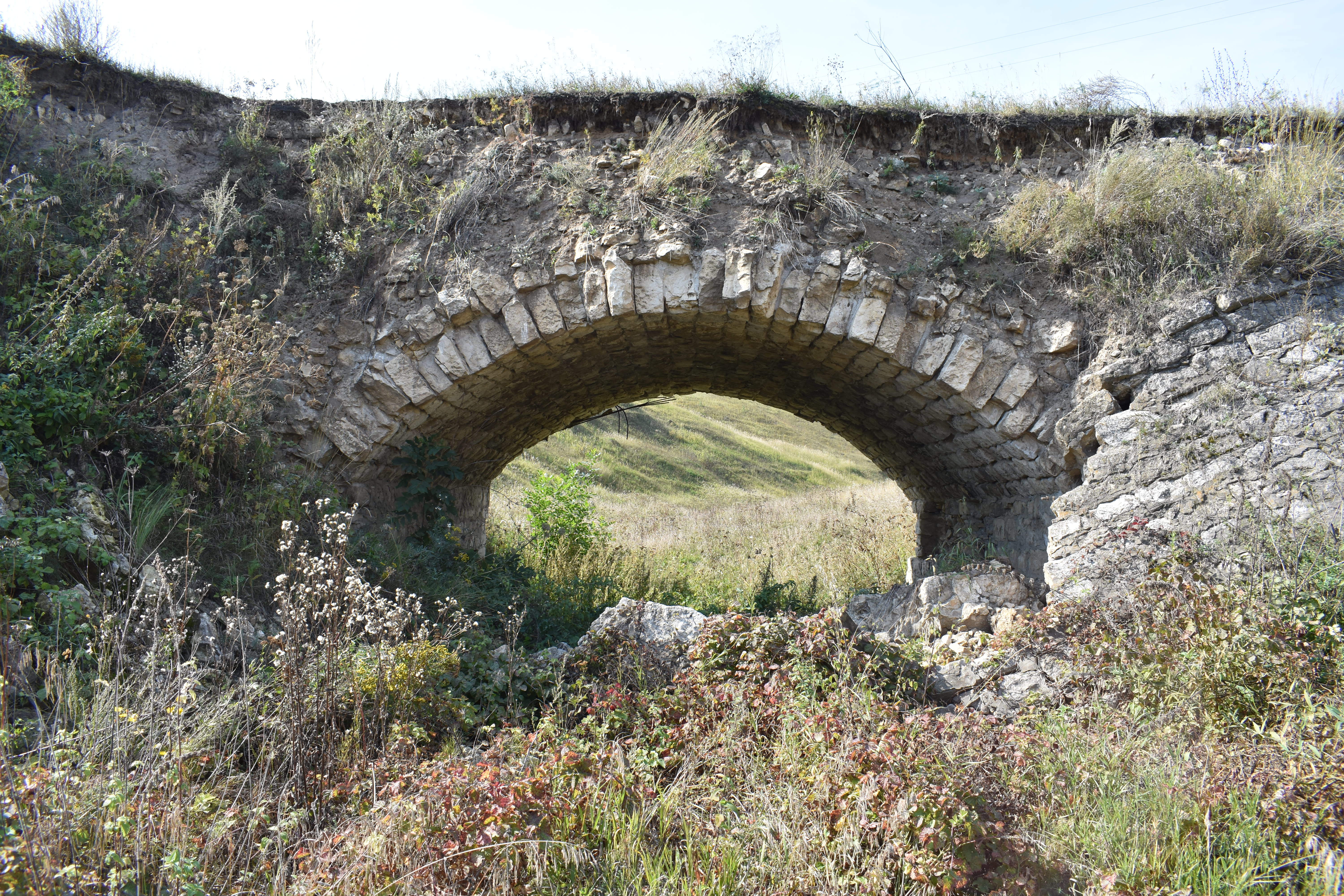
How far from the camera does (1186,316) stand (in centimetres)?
493

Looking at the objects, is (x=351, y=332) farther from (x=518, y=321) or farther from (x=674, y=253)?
(x=674, y=253)

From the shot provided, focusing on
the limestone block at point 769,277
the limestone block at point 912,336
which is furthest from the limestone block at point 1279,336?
the limestone block at point 769,277

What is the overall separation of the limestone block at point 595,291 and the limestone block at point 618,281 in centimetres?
3

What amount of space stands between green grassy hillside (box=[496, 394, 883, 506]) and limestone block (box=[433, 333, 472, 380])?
10.5 metres

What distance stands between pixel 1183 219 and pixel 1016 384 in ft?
5.34

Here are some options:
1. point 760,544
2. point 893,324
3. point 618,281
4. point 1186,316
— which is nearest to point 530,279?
point 618,281

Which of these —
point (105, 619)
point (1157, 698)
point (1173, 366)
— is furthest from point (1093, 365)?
point (105, 619)

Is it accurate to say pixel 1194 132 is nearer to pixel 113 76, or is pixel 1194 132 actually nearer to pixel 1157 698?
pixel 1157 698

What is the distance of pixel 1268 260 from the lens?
195 inches

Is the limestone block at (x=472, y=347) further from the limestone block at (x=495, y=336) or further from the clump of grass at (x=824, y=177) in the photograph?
the clump of grass at (x=824, y=177)

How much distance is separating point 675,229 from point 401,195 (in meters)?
2.30

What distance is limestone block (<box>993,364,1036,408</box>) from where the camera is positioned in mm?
5250

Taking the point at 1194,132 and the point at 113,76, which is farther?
the point at 113,76

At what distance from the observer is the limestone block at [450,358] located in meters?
5.52
